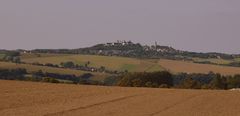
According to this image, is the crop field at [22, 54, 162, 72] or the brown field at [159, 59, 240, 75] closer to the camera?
the brown field at [159, 59, 240, 75]

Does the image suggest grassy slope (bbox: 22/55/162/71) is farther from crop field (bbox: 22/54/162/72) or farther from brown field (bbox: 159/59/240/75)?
brown field (bbox: 159/59/240/75)

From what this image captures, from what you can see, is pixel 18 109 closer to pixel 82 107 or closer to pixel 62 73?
pixel 82 107

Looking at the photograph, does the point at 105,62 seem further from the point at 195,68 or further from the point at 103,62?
the point at 195,68

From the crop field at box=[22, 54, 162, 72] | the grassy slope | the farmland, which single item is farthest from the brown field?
the grassy slope

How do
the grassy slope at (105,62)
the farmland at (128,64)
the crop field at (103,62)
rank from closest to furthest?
the farmland at (128,64) < the crop field at (103,62) < the grassy slope at (105,62)

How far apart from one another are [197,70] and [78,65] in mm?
25389

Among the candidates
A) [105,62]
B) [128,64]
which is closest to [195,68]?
[128,64]

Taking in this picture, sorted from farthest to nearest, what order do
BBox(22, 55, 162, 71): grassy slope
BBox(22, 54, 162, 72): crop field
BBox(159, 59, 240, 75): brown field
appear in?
BBox(22, 55, 162, 71): grassy slope
BBox(22, 54, 162, 72): crop field
BBox(159, 59, 240, 75): brown field

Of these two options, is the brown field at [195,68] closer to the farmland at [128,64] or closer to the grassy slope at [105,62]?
the farmland at [128,64]

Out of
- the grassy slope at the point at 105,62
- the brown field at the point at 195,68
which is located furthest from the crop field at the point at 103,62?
the brown field at the point at 195,68

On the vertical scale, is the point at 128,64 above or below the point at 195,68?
above

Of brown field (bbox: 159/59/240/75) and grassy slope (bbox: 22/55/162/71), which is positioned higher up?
grassy slope (bbox: 22/55/162/71)

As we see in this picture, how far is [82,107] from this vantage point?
1114 inches

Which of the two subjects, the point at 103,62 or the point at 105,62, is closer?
the point at 103,62
